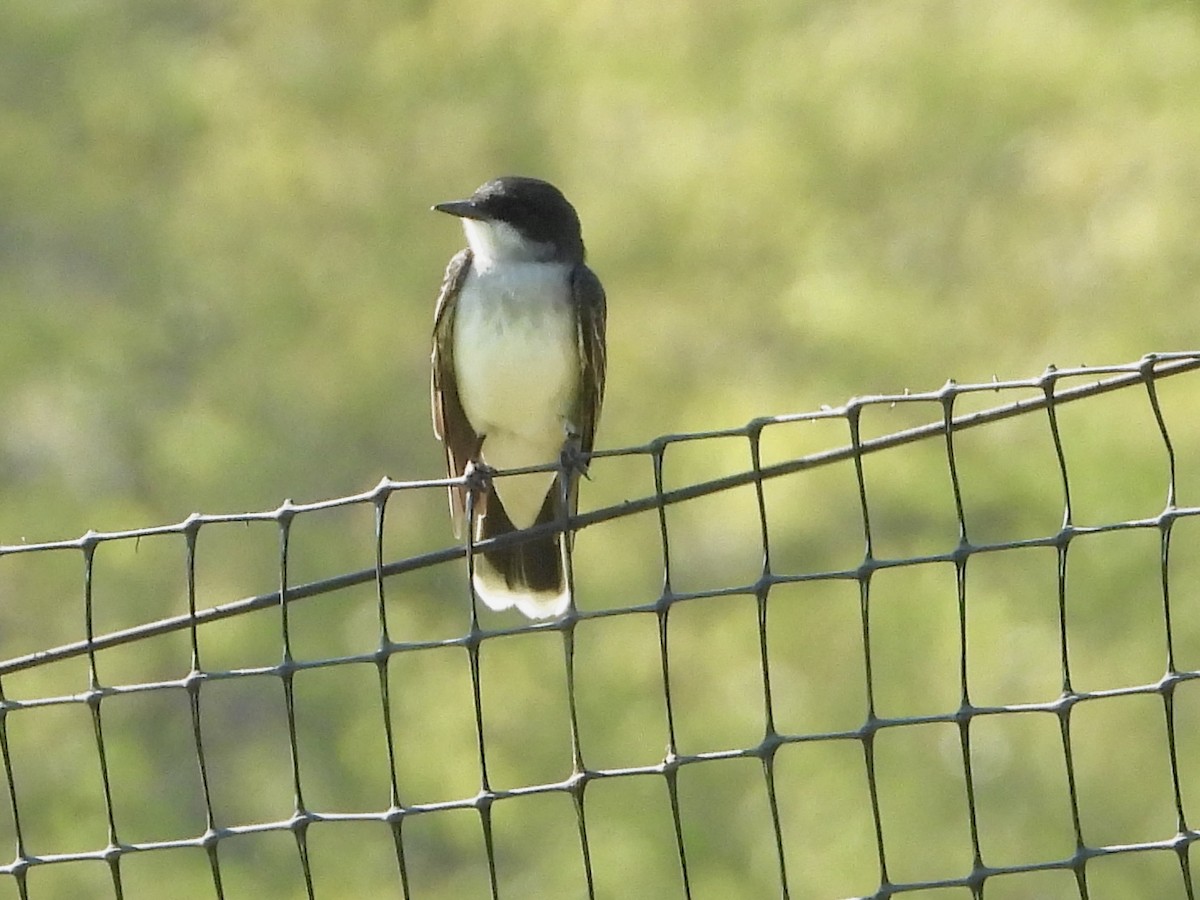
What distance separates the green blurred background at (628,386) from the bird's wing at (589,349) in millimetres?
3645

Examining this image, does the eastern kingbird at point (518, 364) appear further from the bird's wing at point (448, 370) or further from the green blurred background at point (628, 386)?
the green blurred background at point (628, 386)

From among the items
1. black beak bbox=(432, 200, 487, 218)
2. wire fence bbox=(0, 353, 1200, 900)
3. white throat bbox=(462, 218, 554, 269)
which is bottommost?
wire fence bbox=(0, 353, 1200, 900)

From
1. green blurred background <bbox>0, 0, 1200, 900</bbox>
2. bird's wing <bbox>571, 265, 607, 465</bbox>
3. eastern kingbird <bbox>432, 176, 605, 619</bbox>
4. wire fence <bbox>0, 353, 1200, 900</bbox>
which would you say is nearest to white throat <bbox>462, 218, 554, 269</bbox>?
eastern kingbird <bbox>432, 176, 605, 619</bbox>

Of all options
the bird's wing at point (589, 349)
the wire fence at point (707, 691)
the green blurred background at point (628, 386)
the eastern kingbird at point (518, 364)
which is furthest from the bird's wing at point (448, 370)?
the green blurred background at point (628, 386)

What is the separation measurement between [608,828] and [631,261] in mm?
3669

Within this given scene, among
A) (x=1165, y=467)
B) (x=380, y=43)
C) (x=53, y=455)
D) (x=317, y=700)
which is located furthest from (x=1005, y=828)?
(x=380, y=43)

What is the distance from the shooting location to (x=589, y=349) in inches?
213

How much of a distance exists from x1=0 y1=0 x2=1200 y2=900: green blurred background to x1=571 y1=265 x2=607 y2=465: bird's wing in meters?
3.65

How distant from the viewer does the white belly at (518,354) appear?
5.32m

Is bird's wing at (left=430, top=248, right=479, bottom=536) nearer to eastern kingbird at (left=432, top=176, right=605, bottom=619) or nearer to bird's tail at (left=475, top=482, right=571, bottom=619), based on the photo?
eastern kingbird at (left=432, top=176, right=605, bottom=619)

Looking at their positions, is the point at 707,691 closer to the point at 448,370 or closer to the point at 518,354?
the point at 448,370

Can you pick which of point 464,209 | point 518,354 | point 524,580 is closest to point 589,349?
point 518,354

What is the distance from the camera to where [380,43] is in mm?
13391

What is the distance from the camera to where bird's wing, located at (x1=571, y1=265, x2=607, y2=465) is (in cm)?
541
